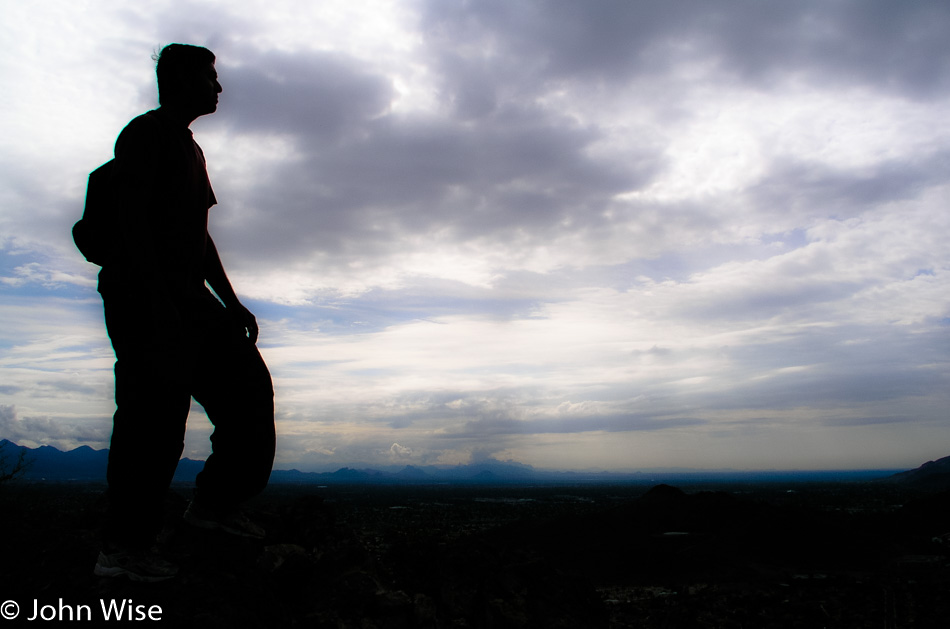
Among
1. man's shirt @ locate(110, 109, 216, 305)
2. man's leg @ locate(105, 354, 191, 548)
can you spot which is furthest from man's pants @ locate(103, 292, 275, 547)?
man's shirt @ locate(110, 109, 216, 305)

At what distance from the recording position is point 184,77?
301cm

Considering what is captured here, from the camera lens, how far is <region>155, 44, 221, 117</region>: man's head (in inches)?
118

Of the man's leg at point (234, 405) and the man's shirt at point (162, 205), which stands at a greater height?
the man's shirt at point (162, 205)

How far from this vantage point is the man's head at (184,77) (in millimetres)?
2994

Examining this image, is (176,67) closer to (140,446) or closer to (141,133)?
(141,133)

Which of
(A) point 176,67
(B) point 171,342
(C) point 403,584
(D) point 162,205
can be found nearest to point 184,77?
(A) point 176,67

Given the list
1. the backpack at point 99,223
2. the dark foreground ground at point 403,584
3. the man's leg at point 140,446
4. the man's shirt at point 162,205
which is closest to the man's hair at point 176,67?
the man's shirt at point 162,205

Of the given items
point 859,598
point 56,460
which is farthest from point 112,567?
point 56,460

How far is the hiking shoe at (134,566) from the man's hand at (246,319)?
112 centimetres

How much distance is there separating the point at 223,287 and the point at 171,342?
0.68 metres

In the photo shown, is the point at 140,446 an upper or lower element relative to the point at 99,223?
lower

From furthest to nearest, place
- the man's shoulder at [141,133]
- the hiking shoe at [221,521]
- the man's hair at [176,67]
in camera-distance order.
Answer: the hiking shoe at [221,521] < the man's hair at [176,67] < the man's shoulder at [141,133]

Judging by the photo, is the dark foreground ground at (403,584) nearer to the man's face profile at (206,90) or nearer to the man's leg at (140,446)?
the man's leg at (140,446)

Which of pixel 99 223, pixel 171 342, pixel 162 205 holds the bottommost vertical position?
pixel 171 342
